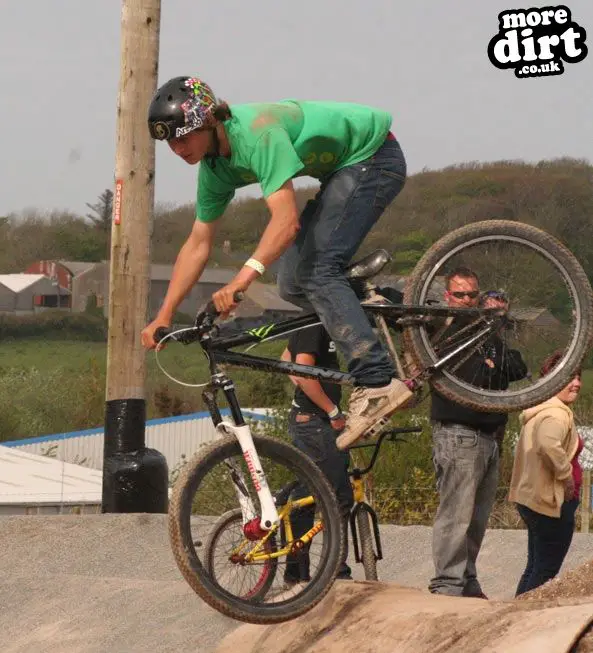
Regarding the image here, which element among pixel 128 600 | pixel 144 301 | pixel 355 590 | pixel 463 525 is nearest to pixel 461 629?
pixel 355 590

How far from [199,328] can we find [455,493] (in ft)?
Answer: 6.62

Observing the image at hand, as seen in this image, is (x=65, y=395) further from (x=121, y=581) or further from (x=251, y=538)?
(x=251, y=538)

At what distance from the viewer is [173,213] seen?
21906 millimetres

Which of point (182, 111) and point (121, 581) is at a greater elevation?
point (182, 111)

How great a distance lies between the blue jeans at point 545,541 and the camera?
26.6ft

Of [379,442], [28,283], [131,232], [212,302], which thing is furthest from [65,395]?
[212,302]

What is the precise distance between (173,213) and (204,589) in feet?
53.7

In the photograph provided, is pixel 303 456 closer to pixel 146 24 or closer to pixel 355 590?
pixel 355 590

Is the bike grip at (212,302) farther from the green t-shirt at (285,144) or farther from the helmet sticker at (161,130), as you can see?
the helmet sticker at (161,130)

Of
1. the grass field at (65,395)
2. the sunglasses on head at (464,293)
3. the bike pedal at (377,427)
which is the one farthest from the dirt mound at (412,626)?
the grass field at (65,395)

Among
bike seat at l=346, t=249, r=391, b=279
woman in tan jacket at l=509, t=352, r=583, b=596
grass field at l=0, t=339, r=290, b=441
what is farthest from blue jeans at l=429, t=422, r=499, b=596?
grass field at l=0, t=339, r=290, b=441

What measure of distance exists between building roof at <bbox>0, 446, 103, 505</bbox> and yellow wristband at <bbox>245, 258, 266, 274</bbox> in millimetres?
20524

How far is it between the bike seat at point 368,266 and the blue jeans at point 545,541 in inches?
97.2

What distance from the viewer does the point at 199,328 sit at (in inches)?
241
